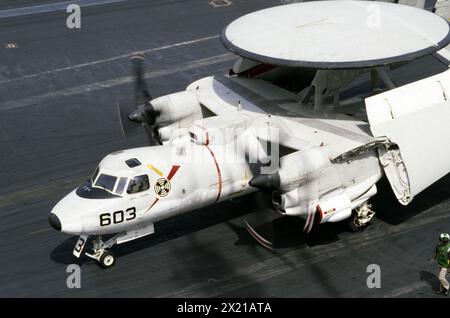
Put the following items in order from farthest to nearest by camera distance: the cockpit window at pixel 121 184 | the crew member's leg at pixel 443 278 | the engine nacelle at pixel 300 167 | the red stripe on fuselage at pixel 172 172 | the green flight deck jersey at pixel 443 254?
the red stripe on fuselage at pixel 172 172, the cockpit window at pixel 121 184, the engine nacelle at pixel 300 167, the crew member's leg at pixel 443 278, the green flight deck jersey at pixel 443 254

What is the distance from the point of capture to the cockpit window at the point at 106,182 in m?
25.7

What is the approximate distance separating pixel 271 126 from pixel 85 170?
10.9m

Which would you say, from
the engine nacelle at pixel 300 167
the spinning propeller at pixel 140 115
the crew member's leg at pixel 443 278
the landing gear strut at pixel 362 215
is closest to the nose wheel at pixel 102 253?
the spinning propeller at pixel 140 115

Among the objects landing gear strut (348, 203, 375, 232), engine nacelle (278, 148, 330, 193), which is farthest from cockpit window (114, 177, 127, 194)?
landing gear strut (348, 203, 375, 232)

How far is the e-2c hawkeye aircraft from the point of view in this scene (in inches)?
1022

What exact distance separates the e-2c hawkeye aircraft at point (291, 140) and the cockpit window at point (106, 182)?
44 millimetres

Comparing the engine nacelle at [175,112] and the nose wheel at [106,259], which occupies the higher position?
the engine nacelle at [175,112]

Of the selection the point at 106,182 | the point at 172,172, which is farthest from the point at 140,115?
the point at 106,182

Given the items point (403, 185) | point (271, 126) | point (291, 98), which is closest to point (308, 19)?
point (291, 98)

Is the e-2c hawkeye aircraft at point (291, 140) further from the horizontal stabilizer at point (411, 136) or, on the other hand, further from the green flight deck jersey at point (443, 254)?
the green flight deck jersey at point (443, 254)

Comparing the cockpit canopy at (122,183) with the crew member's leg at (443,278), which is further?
the cockpit canopy at (122,183)

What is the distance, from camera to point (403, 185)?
91.0ft

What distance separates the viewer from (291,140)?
91.5ft

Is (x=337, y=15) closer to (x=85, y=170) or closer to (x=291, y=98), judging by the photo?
(x=291, y=98)
